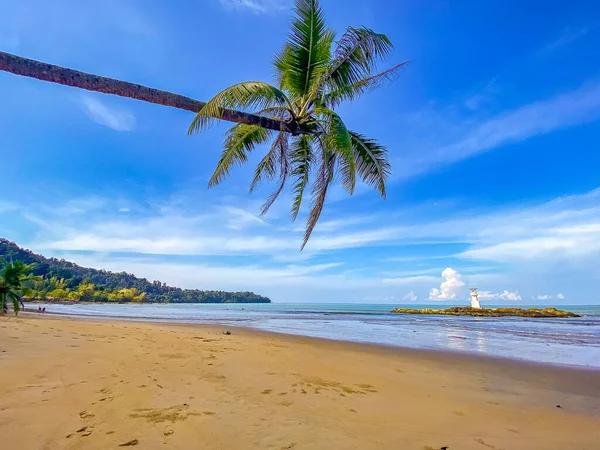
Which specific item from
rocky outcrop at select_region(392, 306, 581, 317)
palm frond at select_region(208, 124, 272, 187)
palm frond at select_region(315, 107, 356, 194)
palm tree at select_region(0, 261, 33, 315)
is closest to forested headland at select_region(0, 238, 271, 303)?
palm tree at select_region(0, 261, 33, 315)

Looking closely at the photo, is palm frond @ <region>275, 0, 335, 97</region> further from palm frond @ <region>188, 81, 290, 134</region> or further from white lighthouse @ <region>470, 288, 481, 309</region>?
white lighthouse @ <region>470, 288, 481, 309</region>

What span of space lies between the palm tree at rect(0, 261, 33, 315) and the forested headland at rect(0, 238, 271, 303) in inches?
30.9

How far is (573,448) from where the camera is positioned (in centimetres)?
312

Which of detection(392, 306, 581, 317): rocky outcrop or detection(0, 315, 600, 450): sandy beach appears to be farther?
detection(392, 306, 581, 317): rocky outcrop

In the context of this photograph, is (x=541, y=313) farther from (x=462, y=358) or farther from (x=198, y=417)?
(x=198, y=417)

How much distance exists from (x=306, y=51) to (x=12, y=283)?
22.6 meters

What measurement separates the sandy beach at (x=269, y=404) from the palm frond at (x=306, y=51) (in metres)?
5.38

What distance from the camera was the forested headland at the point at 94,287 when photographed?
71.5 m

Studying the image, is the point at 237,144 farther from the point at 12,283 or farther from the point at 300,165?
the point at 12,283

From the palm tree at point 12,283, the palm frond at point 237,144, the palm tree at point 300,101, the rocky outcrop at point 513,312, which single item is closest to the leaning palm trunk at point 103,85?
the palm tree at point 300,101

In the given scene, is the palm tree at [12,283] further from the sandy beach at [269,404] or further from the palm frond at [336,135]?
the palm frond at [336,135]

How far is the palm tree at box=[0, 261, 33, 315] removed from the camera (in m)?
18.6

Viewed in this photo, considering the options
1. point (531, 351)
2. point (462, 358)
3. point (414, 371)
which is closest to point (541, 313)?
point (531, 351)

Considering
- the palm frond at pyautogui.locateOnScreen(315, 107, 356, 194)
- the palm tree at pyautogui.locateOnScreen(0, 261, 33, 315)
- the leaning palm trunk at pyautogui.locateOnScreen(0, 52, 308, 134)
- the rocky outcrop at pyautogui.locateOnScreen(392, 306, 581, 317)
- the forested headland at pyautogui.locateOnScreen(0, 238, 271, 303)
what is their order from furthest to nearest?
the forested headland at pyautogui.locateOnScreen(0, 238, 271, 303), the rocky outcrop at pyautogui.locateOnScreen(392, 306, 581, 317), the palm tree at pyautogui.locateOnScreen(0, 261, 33, 315), the palm frond at pyautogui.locateOnScreen(315, 107, 356, 194), the leaning palm trunk at pyautogui.locateOnScreen(0, 52, 308, 134)
